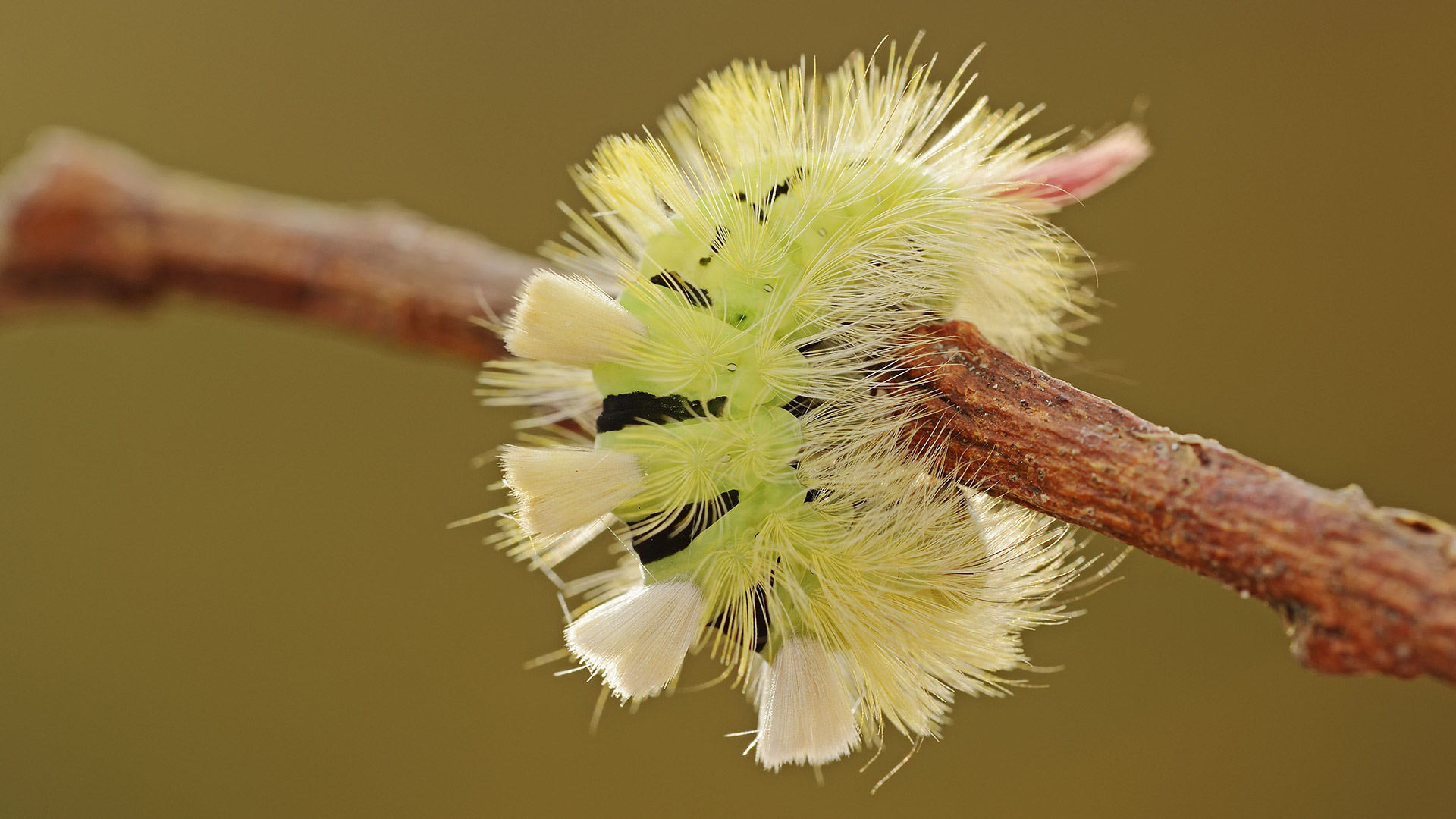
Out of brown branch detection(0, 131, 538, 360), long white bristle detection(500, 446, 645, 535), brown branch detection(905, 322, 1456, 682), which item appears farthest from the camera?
brown branch detection(0, 131, 538, 360)

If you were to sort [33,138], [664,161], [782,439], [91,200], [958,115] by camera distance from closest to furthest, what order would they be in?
[782,439]
[664,161]
[958,115]
[91,200]
[33,138]

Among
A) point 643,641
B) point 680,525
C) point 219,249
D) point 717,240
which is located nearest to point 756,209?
point 717,240

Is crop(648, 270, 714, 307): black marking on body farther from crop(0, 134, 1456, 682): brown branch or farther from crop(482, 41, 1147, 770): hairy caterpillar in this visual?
crop(0, 134, 1456, 682): brown branch

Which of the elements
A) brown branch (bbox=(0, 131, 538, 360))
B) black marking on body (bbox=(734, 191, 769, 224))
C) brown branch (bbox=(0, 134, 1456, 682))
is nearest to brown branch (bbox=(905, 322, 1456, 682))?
brown branch (bbox=(0, 134, 1456, 682))

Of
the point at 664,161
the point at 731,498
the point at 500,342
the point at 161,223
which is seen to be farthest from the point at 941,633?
the point at 161,223

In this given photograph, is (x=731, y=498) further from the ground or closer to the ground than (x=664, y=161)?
closer to the ground

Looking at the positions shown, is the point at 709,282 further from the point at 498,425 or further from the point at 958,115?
the point at 498,425

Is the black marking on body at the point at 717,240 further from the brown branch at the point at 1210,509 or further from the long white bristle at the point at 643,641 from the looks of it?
the long white bristle at the point at 643,641

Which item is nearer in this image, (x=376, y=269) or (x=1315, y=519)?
(x=1315, y=519)

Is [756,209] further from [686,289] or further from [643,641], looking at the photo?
[643,641]
